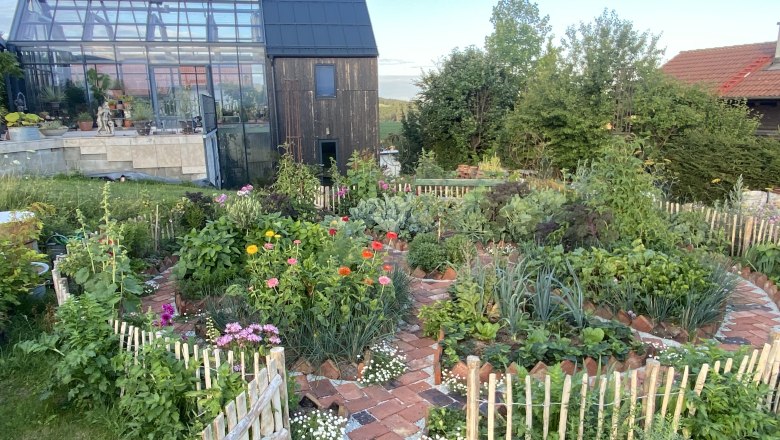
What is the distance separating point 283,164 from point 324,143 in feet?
24.2

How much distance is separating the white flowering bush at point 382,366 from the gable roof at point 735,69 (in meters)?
14.9

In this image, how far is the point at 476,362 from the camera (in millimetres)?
2553

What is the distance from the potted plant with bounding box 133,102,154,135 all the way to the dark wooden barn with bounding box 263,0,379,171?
332 centimetres

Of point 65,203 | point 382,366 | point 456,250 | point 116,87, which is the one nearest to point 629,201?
point 456,250

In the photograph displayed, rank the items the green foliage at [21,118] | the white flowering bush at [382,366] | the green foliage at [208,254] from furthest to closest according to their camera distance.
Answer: the green foliage at [21,118], the green foliage at [208,254], the white flowering bush at [382,366]

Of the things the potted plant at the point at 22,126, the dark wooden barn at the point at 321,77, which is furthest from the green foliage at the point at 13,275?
the dark wooden barn at the point at 321,77

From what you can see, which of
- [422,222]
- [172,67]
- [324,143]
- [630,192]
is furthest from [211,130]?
[630,192]

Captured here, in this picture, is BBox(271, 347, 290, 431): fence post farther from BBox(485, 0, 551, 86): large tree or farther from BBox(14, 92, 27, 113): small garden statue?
BBox(485, 0, 551, 86): large tree

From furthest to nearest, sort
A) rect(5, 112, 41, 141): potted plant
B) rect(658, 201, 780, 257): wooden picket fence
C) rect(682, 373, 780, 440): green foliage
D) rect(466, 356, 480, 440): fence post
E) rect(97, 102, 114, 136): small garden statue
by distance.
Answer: rect(97, 102, 114, 136): small garden statue, rect(5, 112, 41, 141): potted plant, rect(658, 201, 780, 257): wooden picket fence, rect(682, 373, 780, 440): green foliage, rect(466, 356, 480, 440): fence post

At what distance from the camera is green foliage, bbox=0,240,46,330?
4305 millimetres

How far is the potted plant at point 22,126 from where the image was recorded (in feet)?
35.0

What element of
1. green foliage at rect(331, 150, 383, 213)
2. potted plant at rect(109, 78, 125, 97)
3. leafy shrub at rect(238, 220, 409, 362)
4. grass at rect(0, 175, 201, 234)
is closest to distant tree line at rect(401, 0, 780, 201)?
green foliage at rect(331, 150, 383, 213)

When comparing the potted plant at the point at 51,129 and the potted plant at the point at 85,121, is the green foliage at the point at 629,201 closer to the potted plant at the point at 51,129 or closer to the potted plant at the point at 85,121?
the potted plant at the point at 51,129

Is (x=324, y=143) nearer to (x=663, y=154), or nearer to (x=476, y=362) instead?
(x=663, y=154)
